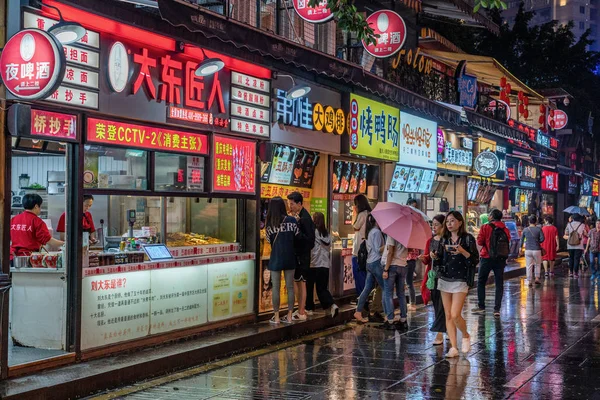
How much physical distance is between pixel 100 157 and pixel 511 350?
6.04 m

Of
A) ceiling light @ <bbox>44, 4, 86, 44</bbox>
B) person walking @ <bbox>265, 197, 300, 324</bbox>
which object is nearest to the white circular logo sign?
ceiling light @ <bbox>44, 4, 86, 44</bbox>

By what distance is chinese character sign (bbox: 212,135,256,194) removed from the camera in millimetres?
11711

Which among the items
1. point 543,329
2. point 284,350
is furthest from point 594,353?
point 284,350

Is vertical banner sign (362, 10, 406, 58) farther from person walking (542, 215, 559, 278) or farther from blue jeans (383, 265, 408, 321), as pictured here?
person walking (542, 215, 559, 278)

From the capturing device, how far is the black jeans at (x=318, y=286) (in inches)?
530

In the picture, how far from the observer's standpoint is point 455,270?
10.5 metres

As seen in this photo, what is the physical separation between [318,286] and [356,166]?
4166mm

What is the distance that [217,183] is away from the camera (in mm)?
11703

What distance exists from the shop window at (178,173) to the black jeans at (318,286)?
2.92 m

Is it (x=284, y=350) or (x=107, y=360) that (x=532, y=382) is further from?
(x=107, y=360)

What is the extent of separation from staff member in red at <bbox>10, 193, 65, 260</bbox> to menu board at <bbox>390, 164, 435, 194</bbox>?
32.8 feet

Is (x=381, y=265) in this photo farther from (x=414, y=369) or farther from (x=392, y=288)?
(x=414, y=369)

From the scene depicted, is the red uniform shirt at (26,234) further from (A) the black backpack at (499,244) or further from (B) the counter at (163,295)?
(A) the black backpack at (499,244)

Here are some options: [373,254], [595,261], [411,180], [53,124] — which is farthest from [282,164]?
[595,261]
